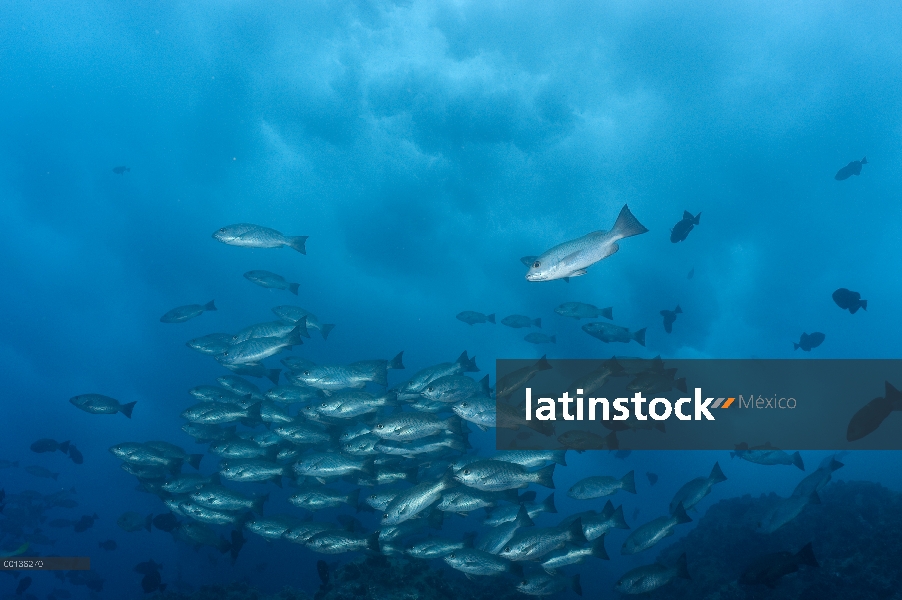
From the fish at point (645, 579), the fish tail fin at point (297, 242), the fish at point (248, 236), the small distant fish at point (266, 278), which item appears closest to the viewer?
the fish at point (645, 579)

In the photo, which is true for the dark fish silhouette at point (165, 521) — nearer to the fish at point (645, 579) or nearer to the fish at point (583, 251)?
the fish at point (645, 579)

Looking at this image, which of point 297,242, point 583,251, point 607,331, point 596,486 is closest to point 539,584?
point 596,486

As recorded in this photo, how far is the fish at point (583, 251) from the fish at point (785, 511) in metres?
7.17

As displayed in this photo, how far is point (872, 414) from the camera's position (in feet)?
24.9

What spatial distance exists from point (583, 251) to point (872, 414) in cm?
776

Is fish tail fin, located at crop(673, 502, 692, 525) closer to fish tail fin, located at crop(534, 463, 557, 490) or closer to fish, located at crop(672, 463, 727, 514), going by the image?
fish, located at crop(672, 463, 727, 514)

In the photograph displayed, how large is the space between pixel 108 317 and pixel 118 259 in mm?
6399

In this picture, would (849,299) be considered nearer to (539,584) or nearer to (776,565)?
(776,565)

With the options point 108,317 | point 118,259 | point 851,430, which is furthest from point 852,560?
point 108,317

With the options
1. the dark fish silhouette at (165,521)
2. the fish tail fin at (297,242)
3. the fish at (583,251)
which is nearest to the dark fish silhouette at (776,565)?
the fish at (583,251)

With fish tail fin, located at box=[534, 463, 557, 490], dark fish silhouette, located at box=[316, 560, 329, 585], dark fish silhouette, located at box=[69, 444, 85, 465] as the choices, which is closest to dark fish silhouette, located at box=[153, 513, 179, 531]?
dark fish silhouette, located at box=[316, 560, 329, 585]

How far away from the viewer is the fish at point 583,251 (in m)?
3.89

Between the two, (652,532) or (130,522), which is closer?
(652,532)

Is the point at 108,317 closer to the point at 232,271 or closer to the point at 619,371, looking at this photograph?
the point at 232,271
